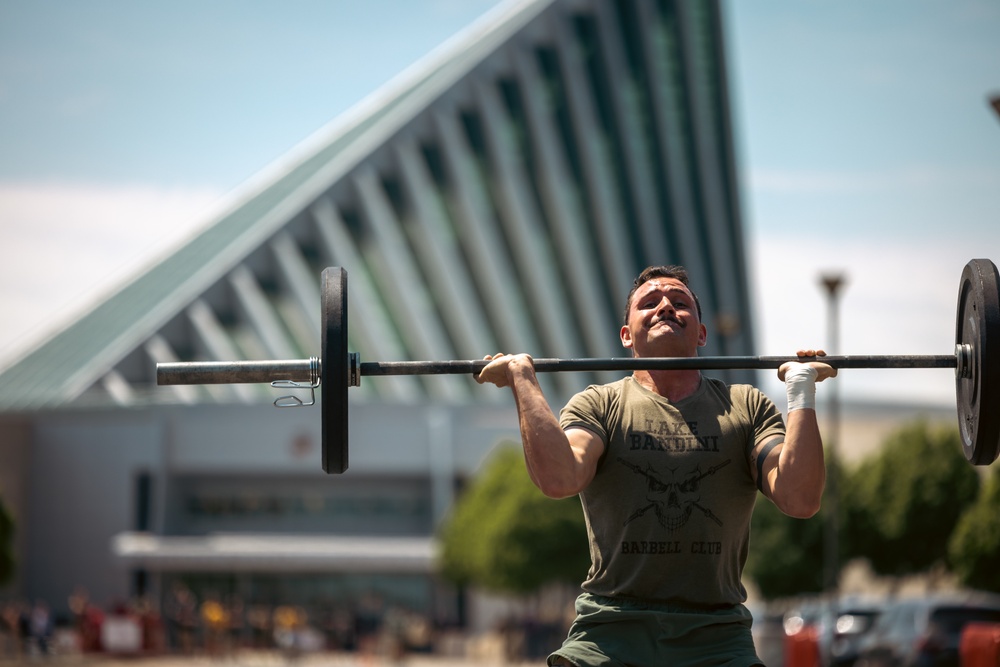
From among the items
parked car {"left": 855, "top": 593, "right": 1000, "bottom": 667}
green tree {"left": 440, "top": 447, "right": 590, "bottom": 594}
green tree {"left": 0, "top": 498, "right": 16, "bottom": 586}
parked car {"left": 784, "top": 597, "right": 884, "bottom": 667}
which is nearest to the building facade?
green tree {"left": 440, "top": 447, "right": 590, "bottom": 594}

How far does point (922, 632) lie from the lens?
2053 cm

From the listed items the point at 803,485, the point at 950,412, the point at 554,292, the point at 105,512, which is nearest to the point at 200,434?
the point at 105,512

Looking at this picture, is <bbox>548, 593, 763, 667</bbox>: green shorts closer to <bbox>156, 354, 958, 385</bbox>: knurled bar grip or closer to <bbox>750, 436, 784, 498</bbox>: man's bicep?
<bbox>750, 436, 784, 498</bbox>: man's bicep

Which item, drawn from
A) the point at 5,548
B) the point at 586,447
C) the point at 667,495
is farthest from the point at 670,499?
the point at 5,548

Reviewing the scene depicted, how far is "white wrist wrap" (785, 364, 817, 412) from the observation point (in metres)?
4.58

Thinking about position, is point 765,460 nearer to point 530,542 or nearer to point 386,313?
point 530,542

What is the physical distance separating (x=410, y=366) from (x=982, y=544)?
21.6 m

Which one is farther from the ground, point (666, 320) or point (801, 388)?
point (666, 320)

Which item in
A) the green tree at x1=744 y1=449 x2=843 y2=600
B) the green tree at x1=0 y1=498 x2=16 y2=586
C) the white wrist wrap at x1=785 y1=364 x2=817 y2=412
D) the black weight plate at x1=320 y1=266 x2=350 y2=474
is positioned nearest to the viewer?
the white wrist wrap at x1=785 y1=364 x2=817 y2=412

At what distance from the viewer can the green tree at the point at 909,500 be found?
37.3 m

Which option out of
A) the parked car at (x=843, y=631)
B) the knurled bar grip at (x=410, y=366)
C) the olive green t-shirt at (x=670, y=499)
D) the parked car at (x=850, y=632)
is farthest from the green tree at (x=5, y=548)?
the olive green t-shirt at (x=670, y=499)

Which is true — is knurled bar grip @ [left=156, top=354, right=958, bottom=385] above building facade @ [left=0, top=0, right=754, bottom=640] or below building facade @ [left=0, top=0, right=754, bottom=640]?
below

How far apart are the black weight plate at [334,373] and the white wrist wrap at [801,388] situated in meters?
1.49

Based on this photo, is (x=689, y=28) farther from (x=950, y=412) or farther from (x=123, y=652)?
(x=123, y=652)
